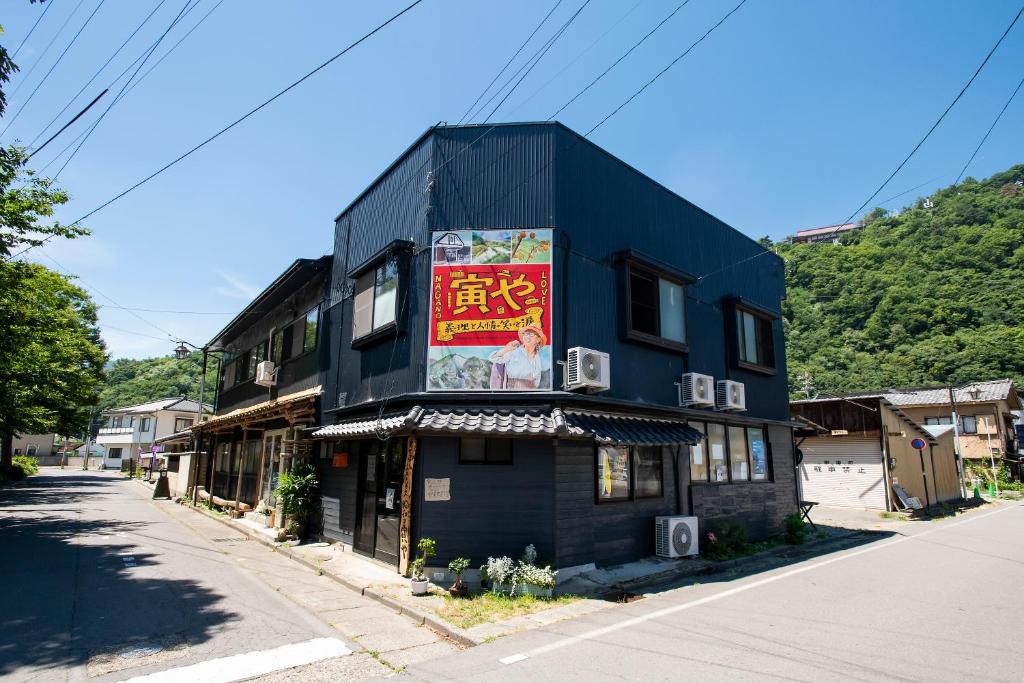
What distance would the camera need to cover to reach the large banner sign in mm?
9875

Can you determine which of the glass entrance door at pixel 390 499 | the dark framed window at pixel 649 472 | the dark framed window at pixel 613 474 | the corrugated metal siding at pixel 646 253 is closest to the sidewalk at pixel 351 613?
the glass entrance door at pixel 390 499

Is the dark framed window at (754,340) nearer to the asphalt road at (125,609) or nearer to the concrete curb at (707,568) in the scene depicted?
the concrete curb at (707,568)

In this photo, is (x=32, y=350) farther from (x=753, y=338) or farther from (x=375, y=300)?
(x=753, y=338)

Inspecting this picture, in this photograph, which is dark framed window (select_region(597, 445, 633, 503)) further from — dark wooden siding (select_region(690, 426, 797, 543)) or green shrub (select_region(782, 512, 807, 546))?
green shrub (select_region(782, 512, 807, 546))

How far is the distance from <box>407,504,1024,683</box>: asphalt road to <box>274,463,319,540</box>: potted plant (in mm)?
8745

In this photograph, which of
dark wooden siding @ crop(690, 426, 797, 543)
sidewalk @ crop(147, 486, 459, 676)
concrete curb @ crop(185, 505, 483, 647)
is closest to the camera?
sidewalk @ crop(147, 486, 459, 676)

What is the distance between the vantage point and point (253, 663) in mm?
5770

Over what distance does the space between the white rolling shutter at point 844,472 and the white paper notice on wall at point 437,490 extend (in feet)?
66.8

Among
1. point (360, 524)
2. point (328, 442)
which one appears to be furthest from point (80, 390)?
point (360, 524)

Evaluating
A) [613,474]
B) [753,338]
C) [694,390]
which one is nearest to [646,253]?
[694,390]

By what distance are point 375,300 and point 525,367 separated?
14.1 feet

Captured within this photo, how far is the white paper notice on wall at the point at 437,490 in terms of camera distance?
9266 mm

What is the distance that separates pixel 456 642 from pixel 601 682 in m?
2.24

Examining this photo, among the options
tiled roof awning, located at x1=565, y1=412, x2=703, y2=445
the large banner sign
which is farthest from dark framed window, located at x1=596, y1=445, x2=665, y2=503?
the large banner sign
